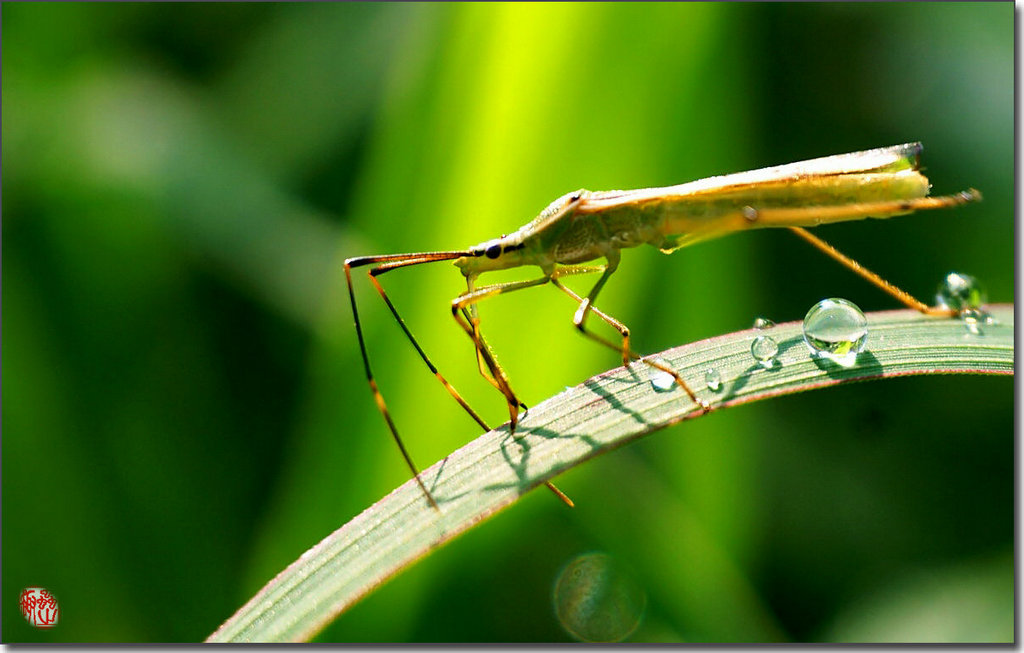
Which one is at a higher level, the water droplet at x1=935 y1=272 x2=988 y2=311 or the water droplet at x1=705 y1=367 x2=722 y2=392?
the water droplet at x1=705 y1=367 x2=722 y2=392

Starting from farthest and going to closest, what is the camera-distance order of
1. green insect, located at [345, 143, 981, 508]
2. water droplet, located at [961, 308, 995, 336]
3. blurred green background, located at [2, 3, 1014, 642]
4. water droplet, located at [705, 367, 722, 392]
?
1. blurred green background, located at [2, 3, 1014, 642]
2. green insect, located at [345, 143, 981, 508]
3. water droplet, located at [961, 308, 995, 336]
4. water droplet, located at [705, 367, 722, 392]

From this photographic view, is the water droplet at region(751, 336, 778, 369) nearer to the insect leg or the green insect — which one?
the green insect

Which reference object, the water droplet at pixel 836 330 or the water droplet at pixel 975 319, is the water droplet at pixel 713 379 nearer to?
the water droplet at pixel 836 330

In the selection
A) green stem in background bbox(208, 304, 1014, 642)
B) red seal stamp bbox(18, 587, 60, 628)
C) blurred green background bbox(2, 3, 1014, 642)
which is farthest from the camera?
red seal stamp bbox(18, 587, 60, 628)

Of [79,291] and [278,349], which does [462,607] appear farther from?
[79,291]

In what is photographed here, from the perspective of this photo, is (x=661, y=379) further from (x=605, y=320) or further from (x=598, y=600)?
(x=598, y=600)

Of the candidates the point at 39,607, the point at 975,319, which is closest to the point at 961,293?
the point at 975,319

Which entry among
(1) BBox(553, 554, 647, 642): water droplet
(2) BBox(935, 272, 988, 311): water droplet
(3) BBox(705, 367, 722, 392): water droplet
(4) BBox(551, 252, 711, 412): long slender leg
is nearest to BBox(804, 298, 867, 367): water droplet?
(3) BBox(705, 367, 722, 392): water droplet

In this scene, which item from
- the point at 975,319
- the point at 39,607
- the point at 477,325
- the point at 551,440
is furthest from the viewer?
the point at 39,607
